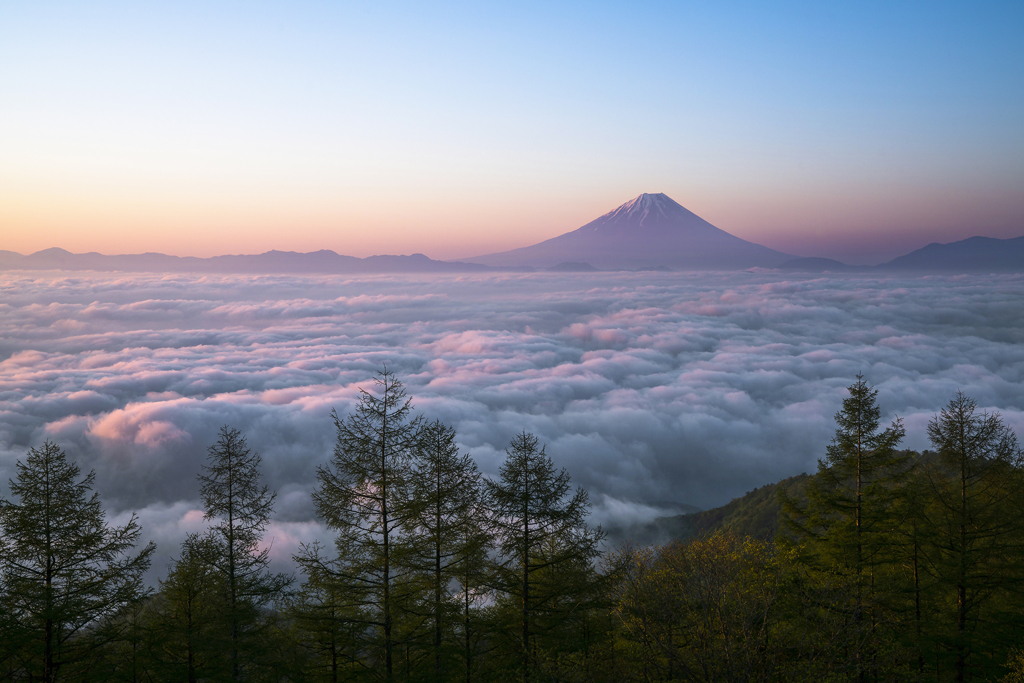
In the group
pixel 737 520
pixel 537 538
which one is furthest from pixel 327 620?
pixel 737 520

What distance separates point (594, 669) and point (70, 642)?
14.5 m

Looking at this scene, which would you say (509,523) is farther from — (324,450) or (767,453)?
(767,453)

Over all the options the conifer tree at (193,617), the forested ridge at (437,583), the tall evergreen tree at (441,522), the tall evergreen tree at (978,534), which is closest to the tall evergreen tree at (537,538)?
the forested ridge at (437,583)

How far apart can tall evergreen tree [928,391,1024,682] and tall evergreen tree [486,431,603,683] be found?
1340 centimetres

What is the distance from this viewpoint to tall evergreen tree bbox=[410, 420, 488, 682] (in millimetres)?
16281

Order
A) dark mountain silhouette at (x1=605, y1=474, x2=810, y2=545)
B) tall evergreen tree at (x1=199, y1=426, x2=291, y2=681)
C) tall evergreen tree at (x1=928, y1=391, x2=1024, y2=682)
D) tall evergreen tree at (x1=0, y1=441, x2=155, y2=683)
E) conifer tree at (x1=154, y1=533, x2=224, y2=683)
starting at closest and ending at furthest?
1. tall evergreen tree at (x1=0, y1=441, x2=155, y2=683)
2. conifer tree at (x1=154, y1=533, x2=224, y2=683)
3. tall evergreen tree at (x1=199, y1=426, x2=291, y2=681)
4. tall evergreen tree at (x1=928, y1=391, x2=1024, y2=682)
5. dark mountain silhouette at (x1=605, y1=474, x2=810, y2=545)

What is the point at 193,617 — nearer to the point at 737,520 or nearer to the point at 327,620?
the point at 327,620

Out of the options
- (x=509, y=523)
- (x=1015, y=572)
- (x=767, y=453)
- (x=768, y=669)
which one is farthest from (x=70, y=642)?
(x=767, y=453)

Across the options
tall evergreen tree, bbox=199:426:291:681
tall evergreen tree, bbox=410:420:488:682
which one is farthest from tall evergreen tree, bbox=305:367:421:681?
tall evergreen tree, bbox=199:426:291:681

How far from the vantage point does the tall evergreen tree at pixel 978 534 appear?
773 inches

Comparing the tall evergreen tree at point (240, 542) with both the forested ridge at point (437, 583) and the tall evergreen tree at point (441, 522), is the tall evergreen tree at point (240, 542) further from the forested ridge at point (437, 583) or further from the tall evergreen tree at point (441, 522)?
the tall evergreen tree at point (441, 522)

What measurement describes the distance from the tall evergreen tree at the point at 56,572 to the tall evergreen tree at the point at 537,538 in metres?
10.7

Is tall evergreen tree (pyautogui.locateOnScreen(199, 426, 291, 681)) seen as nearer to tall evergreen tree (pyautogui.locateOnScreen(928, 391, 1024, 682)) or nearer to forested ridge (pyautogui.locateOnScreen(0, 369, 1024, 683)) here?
forested ridge (pyautogui.locateOnScreen(0, 369, 1024, 683))

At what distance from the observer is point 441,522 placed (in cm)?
1692
